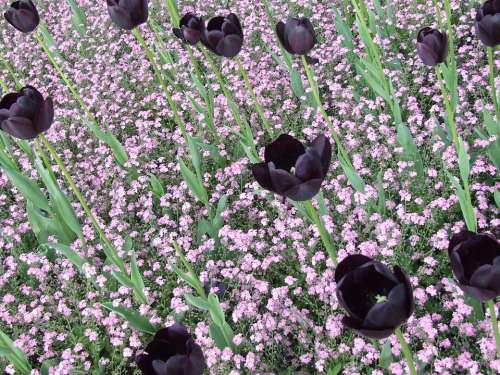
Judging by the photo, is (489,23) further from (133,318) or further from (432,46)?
(133,318)

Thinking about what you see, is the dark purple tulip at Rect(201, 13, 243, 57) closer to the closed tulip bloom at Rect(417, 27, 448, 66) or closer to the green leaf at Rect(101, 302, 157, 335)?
the closed tulip bloom at Rect(417, 27, 448, 66)

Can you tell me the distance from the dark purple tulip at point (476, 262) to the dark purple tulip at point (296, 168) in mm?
430

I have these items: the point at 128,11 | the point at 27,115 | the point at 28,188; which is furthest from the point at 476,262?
the point at 28,188

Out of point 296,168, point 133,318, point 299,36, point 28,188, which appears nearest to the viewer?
point 296,168

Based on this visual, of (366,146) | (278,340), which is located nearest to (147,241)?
(278,340)

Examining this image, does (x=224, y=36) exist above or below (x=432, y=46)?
above

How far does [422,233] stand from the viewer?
2.77 meters

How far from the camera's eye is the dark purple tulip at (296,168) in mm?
1650

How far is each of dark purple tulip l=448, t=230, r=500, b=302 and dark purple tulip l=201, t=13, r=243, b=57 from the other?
5.35 feet

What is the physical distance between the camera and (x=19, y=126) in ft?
7.48

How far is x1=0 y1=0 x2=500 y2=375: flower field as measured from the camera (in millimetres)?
2156

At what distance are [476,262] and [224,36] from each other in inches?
67.3

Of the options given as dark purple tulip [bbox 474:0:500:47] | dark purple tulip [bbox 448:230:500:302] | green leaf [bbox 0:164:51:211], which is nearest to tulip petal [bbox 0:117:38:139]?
green leaf [bbox 0:164:51:211]

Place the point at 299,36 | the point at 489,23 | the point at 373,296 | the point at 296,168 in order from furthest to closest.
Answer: the point at 299,36
the point at 489,23
the point at 296,168
the point at 373,296
